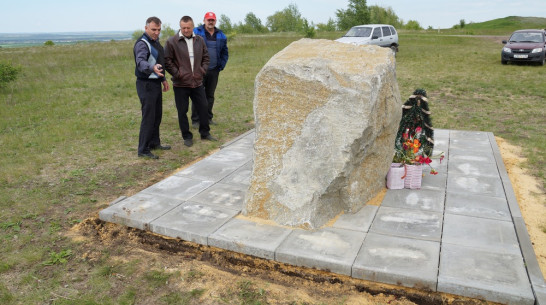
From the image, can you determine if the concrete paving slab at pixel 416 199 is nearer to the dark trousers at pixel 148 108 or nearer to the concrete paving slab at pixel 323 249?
the concrete paving slab at pixel 323 249

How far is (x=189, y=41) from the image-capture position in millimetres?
6824

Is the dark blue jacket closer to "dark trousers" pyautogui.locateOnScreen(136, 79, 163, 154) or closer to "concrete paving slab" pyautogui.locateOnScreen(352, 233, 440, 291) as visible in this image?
"dark trousers" pyautogui.locateOnScreen(136, 79, 163, 154)

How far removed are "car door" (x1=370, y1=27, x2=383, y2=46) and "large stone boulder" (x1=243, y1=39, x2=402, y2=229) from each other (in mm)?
14467

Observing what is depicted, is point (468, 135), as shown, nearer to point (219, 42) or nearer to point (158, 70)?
point (219, 42)

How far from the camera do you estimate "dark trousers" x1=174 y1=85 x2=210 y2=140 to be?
23.0ft

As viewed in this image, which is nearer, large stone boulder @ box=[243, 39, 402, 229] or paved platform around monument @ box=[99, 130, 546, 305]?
paved platform around monument @ box=[99, 130, 546, 305]

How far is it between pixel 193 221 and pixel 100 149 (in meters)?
3.52

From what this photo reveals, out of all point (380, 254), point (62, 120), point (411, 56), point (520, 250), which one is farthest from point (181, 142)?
point (411, 56)

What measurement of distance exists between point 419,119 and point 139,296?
4388mm

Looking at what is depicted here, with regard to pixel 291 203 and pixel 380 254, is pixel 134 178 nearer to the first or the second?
pixel 291 203

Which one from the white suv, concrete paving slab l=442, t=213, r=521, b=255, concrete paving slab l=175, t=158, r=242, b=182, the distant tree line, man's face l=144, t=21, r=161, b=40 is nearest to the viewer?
concrete paving slab l=442, t=213, r=521, b=255

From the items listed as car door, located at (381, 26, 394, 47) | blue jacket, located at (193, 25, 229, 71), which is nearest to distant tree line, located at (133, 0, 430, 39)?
car door, located at (381, 26, 394, 47)

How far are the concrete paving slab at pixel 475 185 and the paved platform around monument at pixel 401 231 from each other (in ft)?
0.04

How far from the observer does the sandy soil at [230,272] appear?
3.27 m
